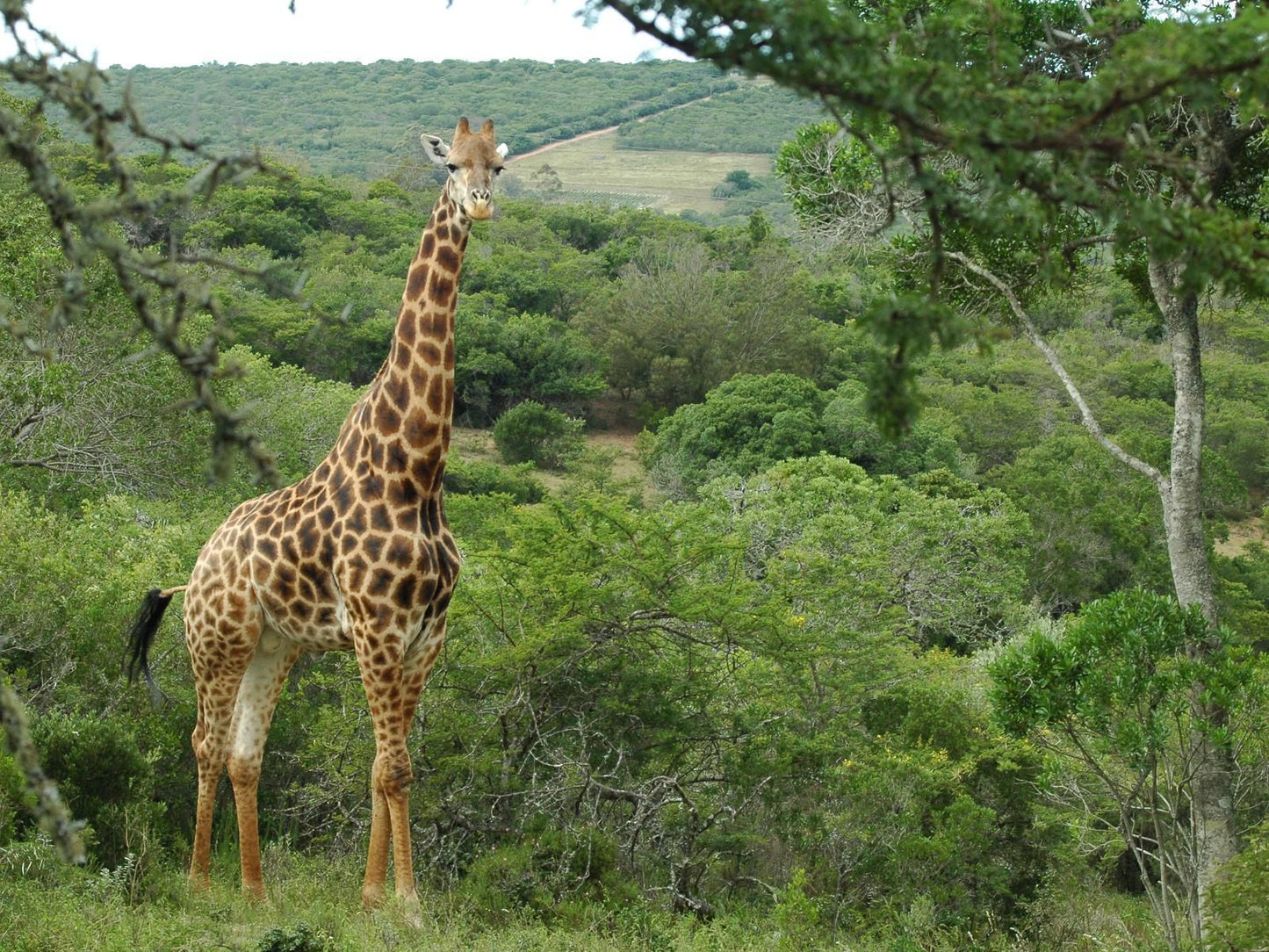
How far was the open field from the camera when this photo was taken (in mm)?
100562

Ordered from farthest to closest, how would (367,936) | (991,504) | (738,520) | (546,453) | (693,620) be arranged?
(546,453) → (991,504) → (738,520) → (693,620) → (367,936)

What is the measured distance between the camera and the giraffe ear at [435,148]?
7055 millimetres

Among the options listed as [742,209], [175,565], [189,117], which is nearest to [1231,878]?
[189,117]

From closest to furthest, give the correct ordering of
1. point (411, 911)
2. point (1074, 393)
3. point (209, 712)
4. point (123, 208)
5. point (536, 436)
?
point (123, 208) < point (411, 911) < point (209, 712) < point (1074, 393) < point (536, 436)

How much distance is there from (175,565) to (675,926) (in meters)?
5.67

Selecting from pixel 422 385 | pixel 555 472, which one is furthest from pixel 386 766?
pixel 555 472

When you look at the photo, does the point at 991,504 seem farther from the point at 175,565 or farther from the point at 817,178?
the point at 175,565

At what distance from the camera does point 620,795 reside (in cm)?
863

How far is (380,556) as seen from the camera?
6.74 meters

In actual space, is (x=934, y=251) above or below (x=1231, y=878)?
above

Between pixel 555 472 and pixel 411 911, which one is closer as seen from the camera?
pixel 411 911

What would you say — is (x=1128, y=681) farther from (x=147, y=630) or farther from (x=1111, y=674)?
(x=147, y=630)

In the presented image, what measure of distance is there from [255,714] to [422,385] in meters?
2.23

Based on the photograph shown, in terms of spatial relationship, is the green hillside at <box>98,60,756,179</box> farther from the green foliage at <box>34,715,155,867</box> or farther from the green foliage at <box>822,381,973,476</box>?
the green foliage at <box>34,715,155,867</box>
